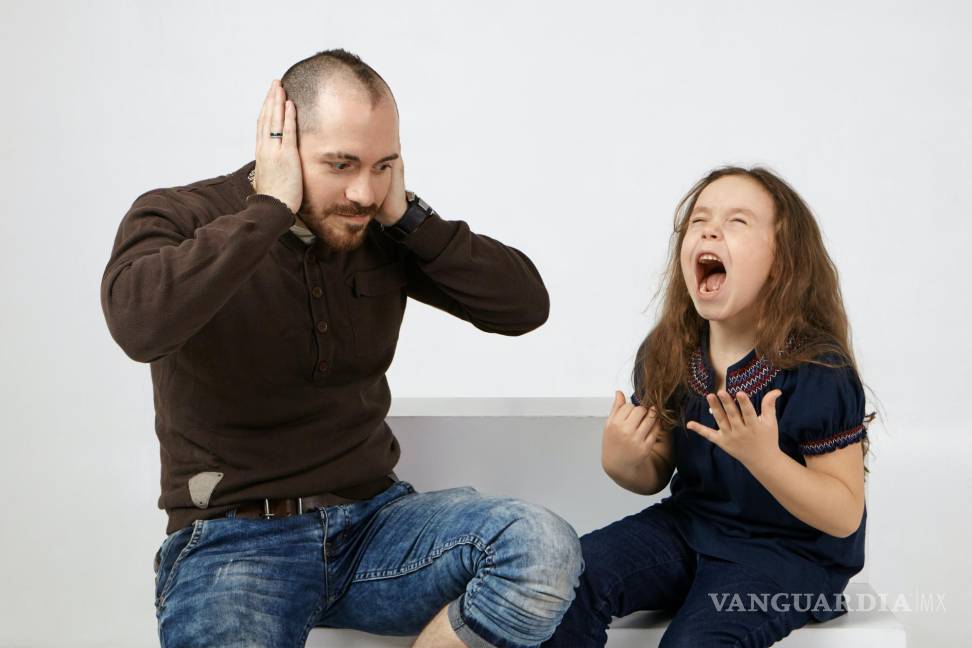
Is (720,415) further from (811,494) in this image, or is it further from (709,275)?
(709,275)

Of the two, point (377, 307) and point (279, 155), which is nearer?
point (279, 155)

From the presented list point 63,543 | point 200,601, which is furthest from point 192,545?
point 63,543

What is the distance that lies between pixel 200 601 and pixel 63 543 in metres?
2.06

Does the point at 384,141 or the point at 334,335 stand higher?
the point at 384,141

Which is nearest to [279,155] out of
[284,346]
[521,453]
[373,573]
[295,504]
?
[284,346]

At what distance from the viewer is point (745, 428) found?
83.2 inches

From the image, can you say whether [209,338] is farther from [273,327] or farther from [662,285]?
[662,285]

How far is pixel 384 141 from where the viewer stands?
2252mm

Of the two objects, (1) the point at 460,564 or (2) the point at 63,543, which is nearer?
(1) the point at 460,564

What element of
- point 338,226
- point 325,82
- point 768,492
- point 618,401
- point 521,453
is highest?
point 325,82

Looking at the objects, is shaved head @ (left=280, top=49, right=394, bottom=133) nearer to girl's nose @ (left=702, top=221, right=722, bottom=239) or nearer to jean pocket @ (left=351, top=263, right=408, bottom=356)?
jean pocket @ (left=351, top=263, right=408, bottom=356)

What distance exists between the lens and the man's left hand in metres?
2.31

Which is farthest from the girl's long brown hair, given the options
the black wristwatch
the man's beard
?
the man's beard

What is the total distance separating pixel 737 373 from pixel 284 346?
2.66 ft
